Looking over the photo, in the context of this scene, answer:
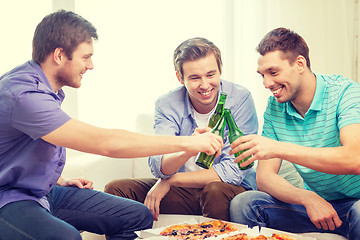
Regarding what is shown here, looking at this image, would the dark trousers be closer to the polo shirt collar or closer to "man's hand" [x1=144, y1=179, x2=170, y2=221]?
"man's hand" [x1=144, y1=179, x2=170, y2=221]

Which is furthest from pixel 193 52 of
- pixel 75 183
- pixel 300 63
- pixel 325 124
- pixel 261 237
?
pixel 261 237

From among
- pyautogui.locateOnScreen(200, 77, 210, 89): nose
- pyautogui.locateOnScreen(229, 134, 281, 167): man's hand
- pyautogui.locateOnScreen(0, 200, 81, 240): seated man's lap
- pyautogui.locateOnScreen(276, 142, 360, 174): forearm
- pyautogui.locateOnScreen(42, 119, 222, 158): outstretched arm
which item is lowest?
pyautogui.locateOnScreen(0, 200, 81, 240): seated man's lap

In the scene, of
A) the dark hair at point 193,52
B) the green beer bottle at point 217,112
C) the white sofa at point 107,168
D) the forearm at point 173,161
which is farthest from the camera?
the white sofa at point 107,168

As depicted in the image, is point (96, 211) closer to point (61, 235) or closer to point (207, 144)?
point (61, 235)

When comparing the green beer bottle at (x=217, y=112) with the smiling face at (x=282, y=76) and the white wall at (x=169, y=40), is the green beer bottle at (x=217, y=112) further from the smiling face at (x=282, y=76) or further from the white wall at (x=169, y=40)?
the white wall at (x=169, y=40)

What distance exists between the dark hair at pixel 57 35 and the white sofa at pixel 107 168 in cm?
90

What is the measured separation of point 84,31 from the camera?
184cm

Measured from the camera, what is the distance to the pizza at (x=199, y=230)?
1.62 meters

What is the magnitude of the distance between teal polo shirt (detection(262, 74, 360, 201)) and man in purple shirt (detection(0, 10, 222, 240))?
21.7 inches

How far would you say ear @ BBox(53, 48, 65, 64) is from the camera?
1781 mm

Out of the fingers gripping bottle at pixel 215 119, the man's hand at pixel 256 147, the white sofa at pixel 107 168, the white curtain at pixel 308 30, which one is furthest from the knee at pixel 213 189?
the white curtain at pixel 308 30

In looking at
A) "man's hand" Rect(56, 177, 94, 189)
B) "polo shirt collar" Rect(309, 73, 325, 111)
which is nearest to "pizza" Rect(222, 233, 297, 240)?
"polo shirt collar" Rect(309, 73, 325, 111)

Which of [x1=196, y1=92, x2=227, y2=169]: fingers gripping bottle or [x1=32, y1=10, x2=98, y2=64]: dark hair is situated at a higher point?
[x1=32, y1=10, x2=98, y2=64]: dark hair

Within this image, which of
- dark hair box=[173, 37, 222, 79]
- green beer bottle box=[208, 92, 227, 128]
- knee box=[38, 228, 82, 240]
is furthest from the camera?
dark hair box=[173, 37, 222, 79]
